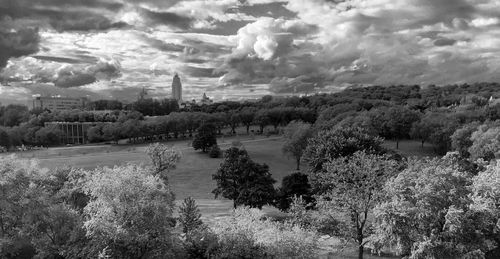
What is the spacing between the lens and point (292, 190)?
5856 centimetres

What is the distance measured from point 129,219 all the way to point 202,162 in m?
67.9

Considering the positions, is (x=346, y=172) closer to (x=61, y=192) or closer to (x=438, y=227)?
(x=438, y=227)

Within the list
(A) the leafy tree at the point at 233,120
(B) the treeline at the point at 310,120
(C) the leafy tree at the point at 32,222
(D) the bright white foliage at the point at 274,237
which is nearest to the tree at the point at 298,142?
(B) the treeline at the point at 310,120

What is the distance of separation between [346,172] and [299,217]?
7.24 metres

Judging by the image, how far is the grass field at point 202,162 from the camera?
65.3 meters

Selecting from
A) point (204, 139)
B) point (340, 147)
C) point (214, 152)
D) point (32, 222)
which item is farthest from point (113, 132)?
point (32, 222)

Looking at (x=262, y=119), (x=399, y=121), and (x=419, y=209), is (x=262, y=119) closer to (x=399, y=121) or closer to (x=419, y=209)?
(x=399, y=121)

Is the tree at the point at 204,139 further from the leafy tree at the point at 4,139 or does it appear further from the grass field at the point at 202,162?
the leafy tree at the point at 4,139

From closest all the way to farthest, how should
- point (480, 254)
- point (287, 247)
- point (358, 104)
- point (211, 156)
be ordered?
1. point (480, 254)
2. point (287, 247)
3. point (211, 156)
4. point (358, 104)

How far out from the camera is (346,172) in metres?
46.5

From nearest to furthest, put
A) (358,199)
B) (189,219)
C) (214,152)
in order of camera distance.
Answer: (358,199) < (189,219) < (214,152)

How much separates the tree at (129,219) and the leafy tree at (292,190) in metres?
26.6

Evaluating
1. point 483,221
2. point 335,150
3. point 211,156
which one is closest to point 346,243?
point 483,221

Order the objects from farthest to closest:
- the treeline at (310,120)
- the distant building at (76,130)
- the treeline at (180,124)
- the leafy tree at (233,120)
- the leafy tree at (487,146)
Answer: the distant building at (76,130) < the leafy tree at (233,120) < the treeline at (180,124) < the treeline at (310,120) < the leafy tree at (487,146)
